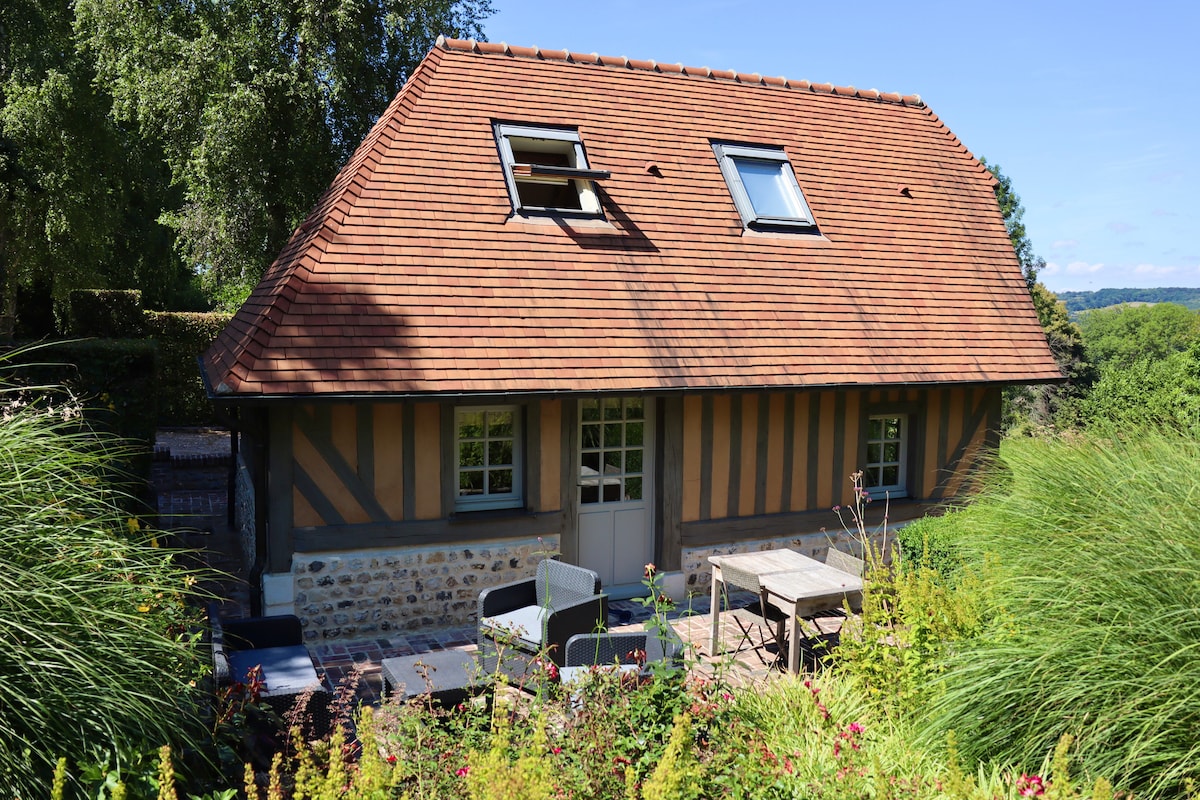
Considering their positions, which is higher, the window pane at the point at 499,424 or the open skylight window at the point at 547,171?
the open skylight window at the point at 547,171

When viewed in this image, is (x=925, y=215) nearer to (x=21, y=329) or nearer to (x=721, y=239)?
(x=721, y=239)

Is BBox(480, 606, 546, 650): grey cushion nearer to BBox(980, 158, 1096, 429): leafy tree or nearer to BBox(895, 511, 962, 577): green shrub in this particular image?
BBox(895, 511, 962, 577): green shrub

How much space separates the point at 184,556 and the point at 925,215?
1047 centimetres

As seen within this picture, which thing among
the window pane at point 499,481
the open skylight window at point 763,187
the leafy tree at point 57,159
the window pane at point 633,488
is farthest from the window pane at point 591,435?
the leafy tree at point 57,159

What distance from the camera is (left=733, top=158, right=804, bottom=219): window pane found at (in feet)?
36.3

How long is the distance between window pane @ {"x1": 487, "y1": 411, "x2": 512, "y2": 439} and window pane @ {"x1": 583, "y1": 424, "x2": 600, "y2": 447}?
87 cm

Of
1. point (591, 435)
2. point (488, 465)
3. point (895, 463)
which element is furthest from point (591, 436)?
point (895, 463)

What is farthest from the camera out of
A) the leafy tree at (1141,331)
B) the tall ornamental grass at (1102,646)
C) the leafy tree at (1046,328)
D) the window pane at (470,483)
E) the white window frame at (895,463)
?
the leafy tree at (1141,331)

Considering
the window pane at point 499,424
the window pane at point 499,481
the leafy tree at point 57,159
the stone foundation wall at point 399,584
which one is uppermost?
the leafy tree at point 57,159

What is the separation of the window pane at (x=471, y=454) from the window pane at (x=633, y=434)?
164cm

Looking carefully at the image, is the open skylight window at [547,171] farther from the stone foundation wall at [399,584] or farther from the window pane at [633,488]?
the stone foundation wall at [399,584]

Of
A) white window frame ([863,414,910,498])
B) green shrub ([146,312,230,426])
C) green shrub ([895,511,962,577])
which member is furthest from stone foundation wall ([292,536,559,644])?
green shrub ([146,312,230,426])

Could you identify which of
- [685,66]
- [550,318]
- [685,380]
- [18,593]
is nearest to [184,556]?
[550,318]

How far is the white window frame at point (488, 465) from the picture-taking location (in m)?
8.68
